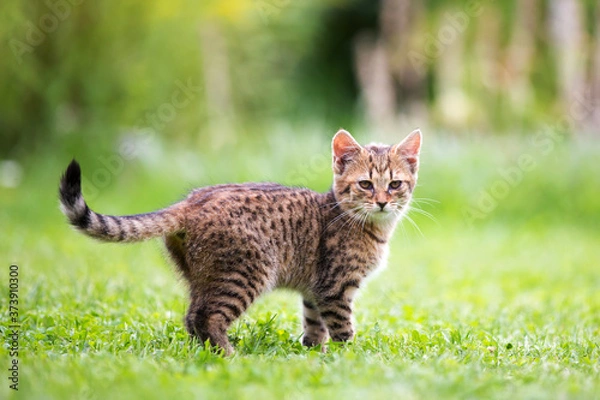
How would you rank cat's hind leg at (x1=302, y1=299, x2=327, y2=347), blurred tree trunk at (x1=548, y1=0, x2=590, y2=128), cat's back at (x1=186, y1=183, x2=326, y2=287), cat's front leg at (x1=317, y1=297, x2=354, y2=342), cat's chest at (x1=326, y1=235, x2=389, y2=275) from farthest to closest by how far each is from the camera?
blurred tree trunk at (x1=548, y1=0, x2=590, y2=128)
cat's hind leg at (x1=302, y1=299, x2=327, y2=347)
cat's chest at (x1=326, y1=235, x2=389, y2=275)
cat's front leg at (x1=317, y1=297, x2=354, y2=342)
cat's back at (x1=186, y1=183, x2=326, y2=287)

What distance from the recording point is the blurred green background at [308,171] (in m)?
4.63

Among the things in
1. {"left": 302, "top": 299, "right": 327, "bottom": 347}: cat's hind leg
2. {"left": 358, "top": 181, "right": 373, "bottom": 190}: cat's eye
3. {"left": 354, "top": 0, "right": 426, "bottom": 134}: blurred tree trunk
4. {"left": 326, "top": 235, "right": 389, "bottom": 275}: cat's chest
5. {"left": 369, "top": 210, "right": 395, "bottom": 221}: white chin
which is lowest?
{"left": 302, "top": 299, "right": 327, "bottom": 347}: cat's hind leg

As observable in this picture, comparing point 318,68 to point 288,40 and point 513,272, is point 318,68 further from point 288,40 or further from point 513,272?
point 513,272

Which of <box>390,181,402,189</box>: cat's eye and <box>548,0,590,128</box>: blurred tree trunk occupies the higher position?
<box>548,0,590,128</box>: blurred tree trunk

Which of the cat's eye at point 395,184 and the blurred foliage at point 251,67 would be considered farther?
the blurred foliage at point 251,67

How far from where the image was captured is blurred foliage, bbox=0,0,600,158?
45.2ft

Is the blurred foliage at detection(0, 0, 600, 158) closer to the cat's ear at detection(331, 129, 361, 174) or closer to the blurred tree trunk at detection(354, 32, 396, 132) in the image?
the blurred tree trunk at detection(354, 32, 396, 132)

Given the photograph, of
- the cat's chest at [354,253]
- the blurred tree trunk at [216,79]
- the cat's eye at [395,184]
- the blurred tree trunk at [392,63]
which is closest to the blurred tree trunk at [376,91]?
the blurred tree trunk at [392,63]

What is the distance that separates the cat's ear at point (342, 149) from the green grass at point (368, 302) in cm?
131

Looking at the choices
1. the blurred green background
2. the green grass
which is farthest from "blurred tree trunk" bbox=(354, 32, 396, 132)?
the green grass

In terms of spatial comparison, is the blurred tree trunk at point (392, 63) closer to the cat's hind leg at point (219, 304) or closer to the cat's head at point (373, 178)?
the cat's head at point (373, 178)

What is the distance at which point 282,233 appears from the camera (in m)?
5.51

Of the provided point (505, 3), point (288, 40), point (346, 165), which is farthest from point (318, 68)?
point (346, 165)

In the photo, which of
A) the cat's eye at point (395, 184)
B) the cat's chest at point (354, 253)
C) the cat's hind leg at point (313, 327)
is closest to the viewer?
the cat's chest at point (354, 253)
